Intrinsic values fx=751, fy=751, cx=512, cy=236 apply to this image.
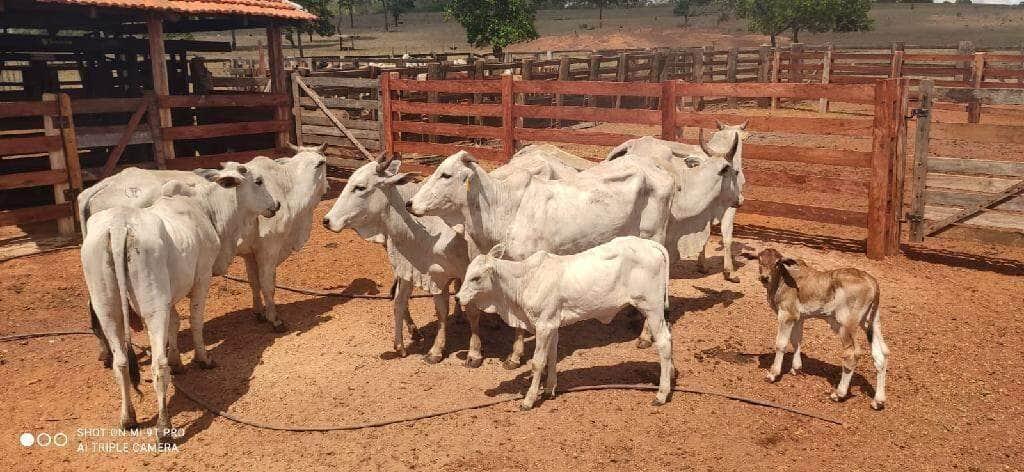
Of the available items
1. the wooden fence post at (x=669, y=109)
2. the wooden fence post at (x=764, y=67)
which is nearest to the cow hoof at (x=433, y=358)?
the wooden fence post at (x=669, y=109)

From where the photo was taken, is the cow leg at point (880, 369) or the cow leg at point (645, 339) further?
the cow leg at point (645, 339)

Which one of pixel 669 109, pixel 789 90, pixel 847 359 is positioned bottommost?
pixel 847 359

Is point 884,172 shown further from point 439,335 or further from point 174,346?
point 174,346

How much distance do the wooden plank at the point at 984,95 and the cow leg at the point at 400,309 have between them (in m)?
7.29

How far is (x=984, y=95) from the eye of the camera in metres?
9.45

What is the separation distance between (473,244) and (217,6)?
871 cm

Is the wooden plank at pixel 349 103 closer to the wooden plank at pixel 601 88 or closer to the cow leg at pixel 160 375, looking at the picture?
the wooden plank at pixel 601 88

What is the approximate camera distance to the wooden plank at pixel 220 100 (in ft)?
41.4

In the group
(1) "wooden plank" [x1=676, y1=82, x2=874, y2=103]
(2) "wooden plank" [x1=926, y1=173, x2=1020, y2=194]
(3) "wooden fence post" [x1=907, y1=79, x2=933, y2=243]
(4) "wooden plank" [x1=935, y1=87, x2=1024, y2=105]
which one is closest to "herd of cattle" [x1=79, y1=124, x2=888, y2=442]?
(1) "wooden plank" [x1=676, y1=82, x2=874, y2=103]

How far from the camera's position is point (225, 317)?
827 centimetres

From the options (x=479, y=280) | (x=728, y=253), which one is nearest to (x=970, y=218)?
(x=728, y=253)

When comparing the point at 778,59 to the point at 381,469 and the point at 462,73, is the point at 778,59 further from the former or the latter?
the point at 381,469

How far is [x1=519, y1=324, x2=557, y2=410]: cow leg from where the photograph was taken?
19.1 ft

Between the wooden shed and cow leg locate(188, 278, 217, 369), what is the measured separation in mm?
5776
